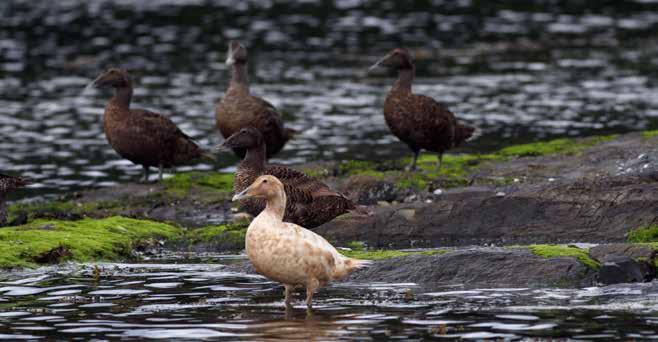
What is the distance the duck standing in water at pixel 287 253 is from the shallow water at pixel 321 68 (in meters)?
11.1

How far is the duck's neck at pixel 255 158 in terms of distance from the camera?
1605 cm

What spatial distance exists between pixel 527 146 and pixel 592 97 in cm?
903

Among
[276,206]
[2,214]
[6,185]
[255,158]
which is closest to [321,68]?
[2,214]

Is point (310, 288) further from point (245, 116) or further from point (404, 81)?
point (404, 81)

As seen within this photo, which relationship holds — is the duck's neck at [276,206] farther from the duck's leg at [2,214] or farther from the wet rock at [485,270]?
the duck's leg at [2,214]


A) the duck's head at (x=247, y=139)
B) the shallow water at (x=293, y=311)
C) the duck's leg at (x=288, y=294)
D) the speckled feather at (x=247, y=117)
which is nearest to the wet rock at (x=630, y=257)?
the shallow water at (x=293, y=311)

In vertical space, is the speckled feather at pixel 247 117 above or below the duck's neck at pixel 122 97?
below

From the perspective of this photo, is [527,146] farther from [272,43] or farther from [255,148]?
[272,43]

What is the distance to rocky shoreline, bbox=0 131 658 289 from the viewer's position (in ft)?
45.1

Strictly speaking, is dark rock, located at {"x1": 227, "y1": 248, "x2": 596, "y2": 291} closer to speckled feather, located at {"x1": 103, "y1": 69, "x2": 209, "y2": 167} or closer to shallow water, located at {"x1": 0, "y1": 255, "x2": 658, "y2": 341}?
shallow water, located at {"x1": 0, "y1": 255, "x2": 658, "y2": 341}

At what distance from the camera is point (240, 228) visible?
17.6 metres

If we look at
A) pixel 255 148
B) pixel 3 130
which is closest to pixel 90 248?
pixel 255 148

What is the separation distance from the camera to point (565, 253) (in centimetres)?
1394

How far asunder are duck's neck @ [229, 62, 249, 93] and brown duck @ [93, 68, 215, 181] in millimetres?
1201
